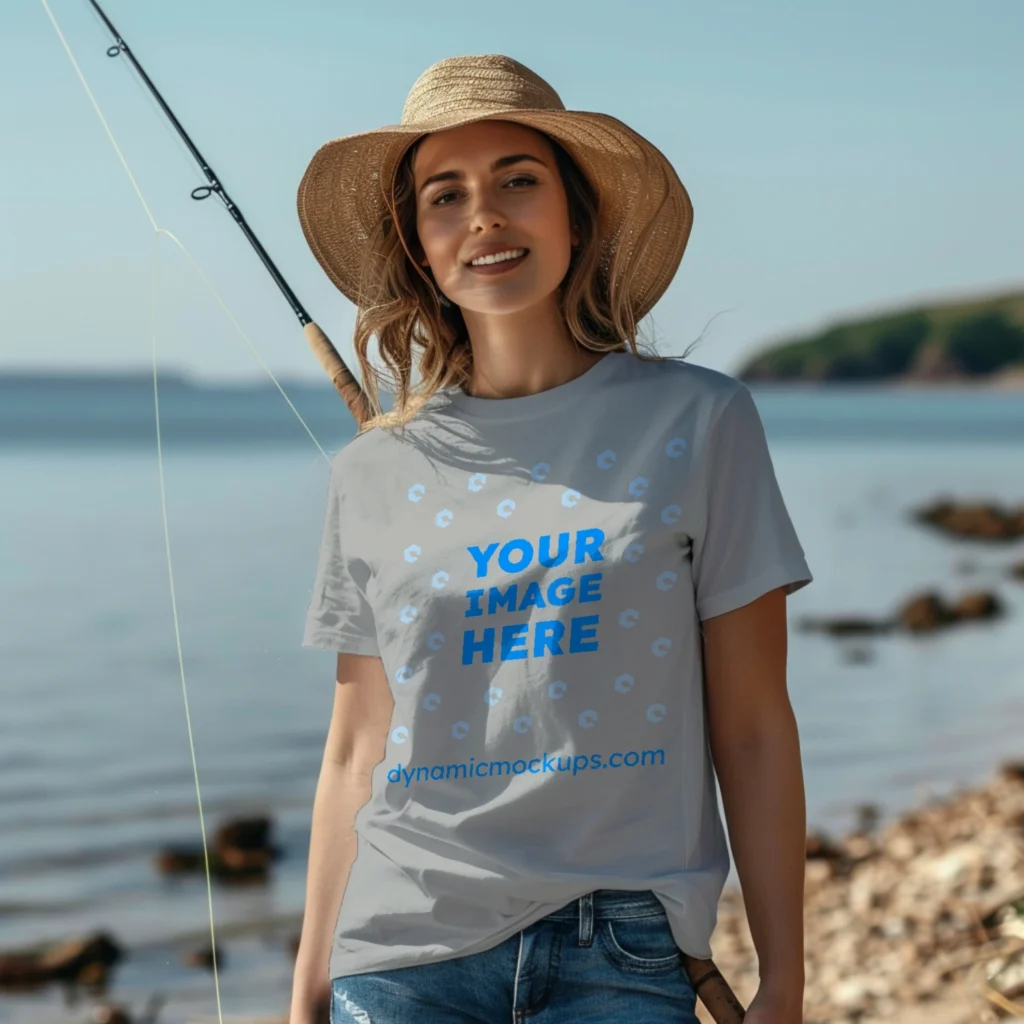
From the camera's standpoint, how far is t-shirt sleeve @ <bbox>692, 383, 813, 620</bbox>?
5.92 feet

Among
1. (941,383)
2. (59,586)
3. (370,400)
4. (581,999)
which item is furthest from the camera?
(941,383)

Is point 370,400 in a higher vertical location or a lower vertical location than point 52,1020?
higher

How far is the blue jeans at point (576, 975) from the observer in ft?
5.68

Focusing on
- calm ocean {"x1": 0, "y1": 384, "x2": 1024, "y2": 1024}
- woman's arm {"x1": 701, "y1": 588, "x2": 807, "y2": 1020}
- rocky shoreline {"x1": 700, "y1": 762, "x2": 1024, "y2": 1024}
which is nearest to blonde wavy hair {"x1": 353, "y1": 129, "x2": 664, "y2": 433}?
woman's arm {"x1": 701, "y1": 588, "x2": 807, "y2": 1020}

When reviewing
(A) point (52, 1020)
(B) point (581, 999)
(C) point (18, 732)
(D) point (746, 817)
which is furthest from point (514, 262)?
(C) point (18, 732)

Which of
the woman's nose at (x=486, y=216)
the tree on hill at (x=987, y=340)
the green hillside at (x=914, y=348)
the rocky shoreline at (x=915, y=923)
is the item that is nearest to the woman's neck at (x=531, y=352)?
the woman's nose at (x=486, y=216)

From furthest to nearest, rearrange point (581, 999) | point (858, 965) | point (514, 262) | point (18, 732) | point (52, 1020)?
1. point (18, 732)
2. point (52, 1020)
3. point (858, 965)
4. point (514, 262)
5. point (581, 999)

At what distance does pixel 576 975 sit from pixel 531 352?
0.77m

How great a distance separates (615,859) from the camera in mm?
1771

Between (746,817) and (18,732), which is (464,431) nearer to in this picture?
(746,817)

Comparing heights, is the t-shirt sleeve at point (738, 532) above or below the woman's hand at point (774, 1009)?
above

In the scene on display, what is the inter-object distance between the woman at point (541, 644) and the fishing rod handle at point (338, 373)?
16 cm

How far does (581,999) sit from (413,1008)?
0.19 meters

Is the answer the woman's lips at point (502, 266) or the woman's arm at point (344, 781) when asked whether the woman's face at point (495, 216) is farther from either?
the woman's arm at point (344, 781)
